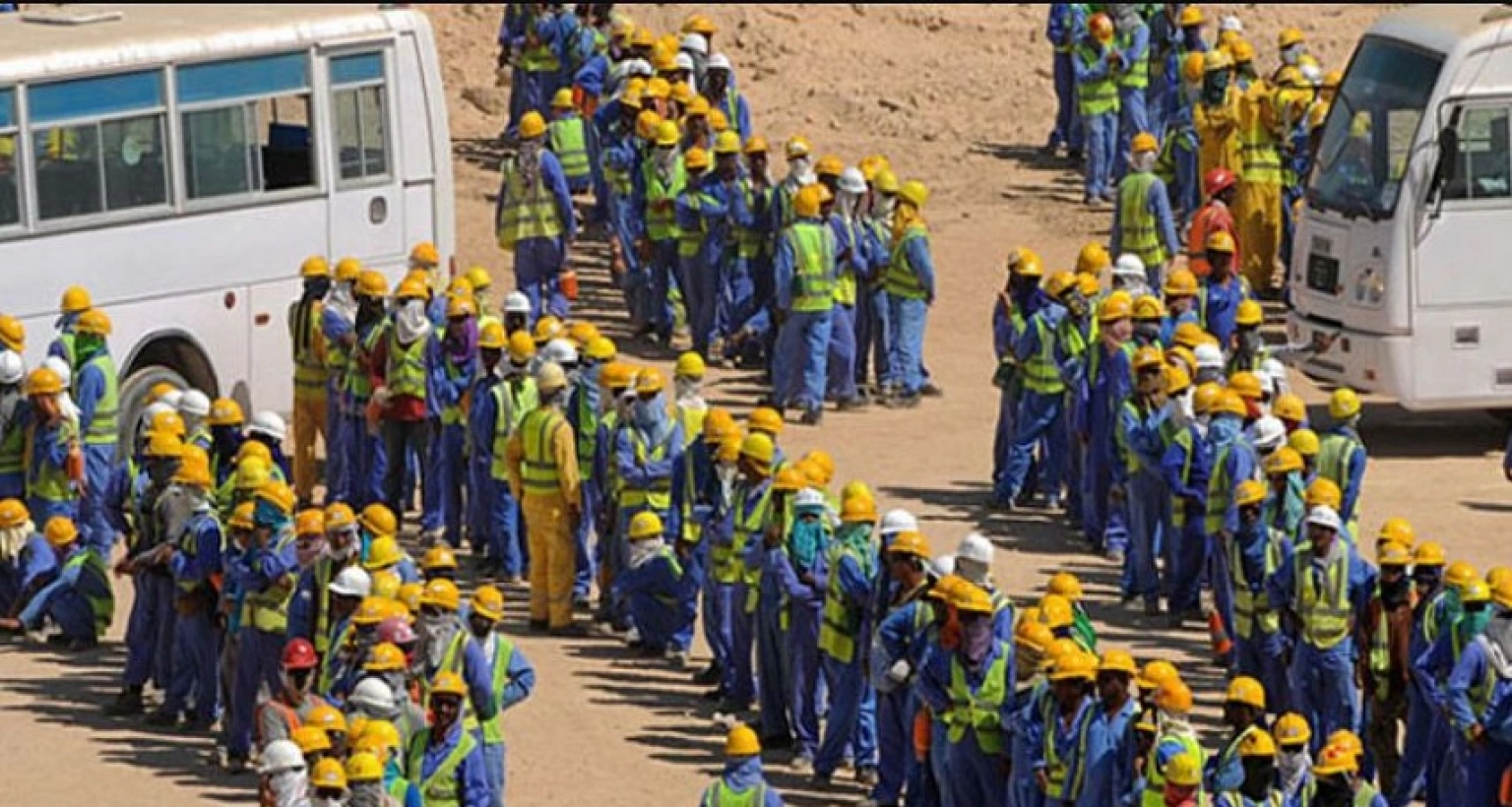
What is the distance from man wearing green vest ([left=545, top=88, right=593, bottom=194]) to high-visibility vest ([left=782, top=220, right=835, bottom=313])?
3.86 metres

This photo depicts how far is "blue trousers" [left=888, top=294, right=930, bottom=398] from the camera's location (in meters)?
31.5

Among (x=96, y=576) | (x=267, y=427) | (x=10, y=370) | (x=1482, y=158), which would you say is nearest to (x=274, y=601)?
(x=267, y=427)

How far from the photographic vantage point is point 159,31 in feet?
96.1

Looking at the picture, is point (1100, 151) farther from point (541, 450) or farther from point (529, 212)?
point (541, 450)

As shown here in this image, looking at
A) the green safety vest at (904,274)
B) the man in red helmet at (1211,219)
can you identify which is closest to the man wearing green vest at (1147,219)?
the man in red helmet at (1211,219)

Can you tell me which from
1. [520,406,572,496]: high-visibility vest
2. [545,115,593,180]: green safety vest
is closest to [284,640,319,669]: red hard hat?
[520,406,572,496]: high-visibility vest

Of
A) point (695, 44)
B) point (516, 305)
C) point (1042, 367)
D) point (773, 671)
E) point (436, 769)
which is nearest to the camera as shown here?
point (436, 769)

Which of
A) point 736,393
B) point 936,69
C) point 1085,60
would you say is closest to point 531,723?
point 736,393

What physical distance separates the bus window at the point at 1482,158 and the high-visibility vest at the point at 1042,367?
3188mm

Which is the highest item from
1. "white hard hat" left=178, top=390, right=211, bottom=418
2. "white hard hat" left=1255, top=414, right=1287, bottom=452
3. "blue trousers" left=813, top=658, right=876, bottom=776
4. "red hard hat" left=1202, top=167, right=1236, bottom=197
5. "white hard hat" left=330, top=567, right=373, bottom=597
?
"red hard hat" left=1202, top=167, right=1236, bottom=197

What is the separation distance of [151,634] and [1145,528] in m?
6.04

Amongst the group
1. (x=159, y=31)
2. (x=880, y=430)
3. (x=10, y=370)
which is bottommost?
(x=880, y=430)

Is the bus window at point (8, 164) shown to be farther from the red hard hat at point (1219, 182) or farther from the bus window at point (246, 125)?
the red hard hat at point (1219, 182)

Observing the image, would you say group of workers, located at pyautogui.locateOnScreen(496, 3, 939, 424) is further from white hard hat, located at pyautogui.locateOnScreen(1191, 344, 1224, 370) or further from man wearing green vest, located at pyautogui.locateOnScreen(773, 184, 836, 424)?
white hard hat, located at pyautogui.locateOnScreen(1191, 344, 1224, 370)
